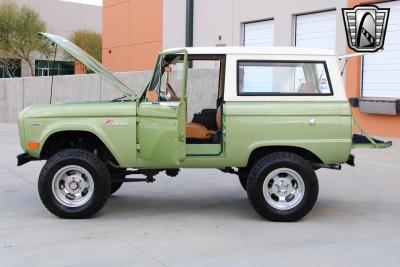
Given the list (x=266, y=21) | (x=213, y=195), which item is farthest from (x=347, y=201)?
(x=266, y=21)

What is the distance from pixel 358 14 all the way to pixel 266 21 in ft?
13.7

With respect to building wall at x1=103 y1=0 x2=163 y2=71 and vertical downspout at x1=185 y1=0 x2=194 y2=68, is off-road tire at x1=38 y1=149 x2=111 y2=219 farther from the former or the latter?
building wall at x1=103 y1=0 x2=163 y2=71

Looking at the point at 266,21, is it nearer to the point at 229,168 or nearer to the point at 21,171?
the point at 21,171

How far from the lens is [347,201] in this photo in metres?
8.38

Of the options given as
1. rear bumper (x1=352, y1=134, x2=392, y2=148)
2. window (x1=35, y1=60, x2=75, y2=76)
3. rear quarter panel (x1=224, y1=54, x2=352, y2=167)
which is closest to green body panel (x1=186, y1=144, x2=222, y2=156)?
rear quarter panel (x1=224, y1=54, x2=352, y2=167)

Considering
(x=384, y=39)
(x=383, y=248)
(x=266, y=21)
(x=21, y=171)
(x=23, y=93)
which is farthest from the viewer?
(x=23, y=93)

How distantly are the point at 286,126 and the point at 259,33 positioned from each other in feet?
39.0

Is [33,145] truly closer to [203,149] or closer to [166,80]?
[166,80]

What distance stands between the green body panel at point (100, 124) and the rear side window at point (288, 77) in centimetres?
138

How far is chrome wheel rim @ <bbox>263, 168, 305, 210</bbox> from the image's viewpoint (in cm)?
698

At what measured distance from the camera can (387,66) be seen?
13922mm

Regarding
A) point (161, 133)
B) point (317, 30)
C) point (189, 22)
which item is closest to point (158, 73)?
point (161, 133)

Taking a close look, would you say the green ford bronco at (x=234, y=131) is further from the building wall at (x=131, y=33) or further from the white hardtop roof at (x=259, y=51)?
the building wall at (x=131, y=33)

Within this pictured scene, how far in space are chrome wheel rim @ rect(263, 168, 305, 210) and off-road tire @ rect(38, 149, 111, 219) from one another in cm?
190
